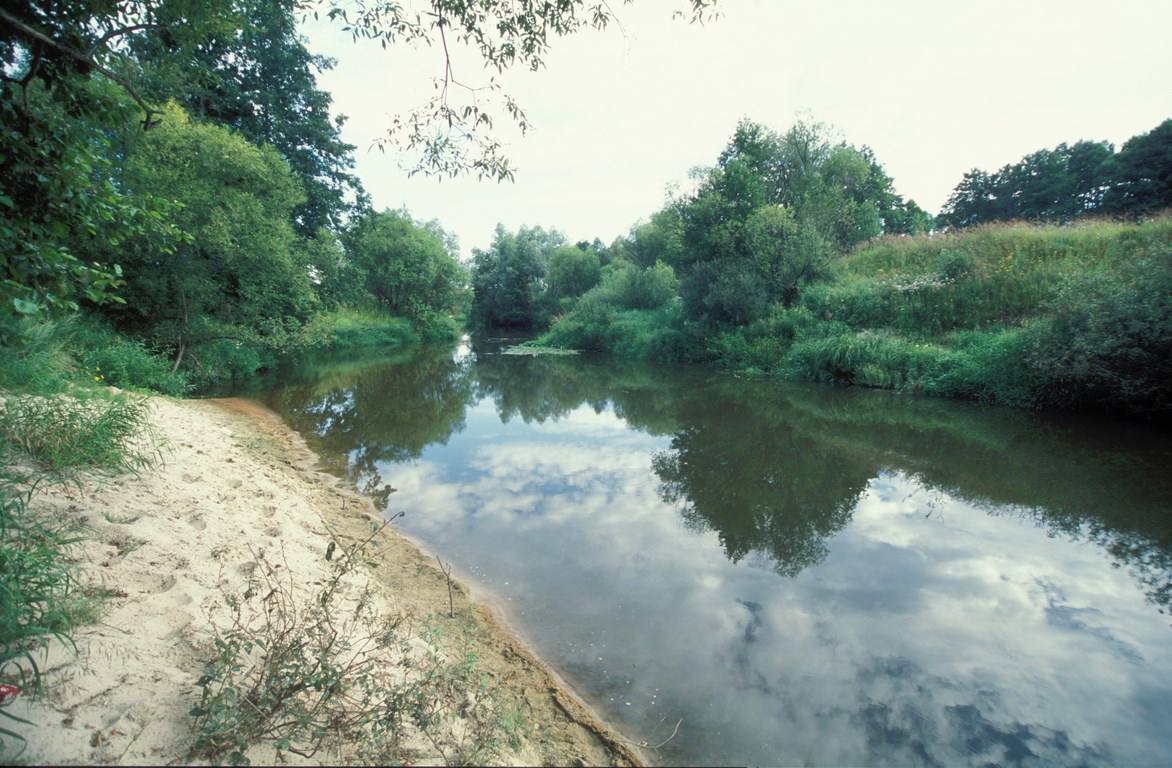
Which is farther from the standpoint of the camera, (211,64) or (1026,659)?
(211,64)

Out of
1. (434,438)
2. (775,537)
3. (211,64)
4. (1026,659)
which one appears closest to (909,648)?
(1026,659)


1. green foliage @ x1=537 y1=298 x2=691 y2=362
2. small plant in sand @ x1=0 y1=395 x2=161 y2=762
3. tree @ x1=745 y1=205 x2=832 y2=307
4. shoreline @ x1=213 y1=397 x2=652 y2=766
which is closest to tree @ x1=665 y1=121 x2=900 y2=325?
tree @ x1=745 y1=205 x2=832 y2=307

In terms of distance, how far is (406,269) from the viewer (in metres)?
40.1

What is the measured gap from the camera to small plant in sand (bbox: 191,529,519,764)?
240 cm

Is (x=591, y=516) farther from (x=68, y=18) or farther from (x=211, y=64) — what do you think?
(x=211, y=64)

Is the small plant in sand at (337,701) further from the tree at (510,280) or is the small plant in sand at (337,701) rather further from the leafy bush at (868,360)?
the tree at (510,280)

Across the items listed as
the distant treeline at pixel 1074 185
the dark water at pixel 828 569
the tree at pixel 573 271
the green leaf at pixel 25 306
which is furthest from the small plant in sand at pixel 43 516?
the tree at pixel 573 271

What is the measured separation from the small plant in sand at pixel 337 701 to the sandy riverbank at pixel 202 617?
4 cm

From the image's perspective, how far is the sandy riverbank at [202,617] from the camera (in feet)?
7.75

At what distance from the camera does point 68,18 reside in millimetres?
3330

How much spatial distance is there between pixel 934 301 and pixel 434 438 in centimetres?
1691

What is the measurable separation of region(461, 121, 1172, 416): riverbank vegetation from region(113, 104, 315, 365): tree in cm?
1601

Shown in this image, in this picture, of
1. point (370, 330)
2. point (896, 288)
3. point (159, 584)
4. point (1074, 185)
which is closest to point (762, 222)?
point (896, 288)

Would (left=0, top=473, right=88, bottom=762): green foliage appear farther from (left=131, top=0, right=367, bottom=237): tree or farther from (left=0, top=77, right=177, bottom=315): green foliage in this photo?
(left=131, top=0, right=367, bottom=237): tree
